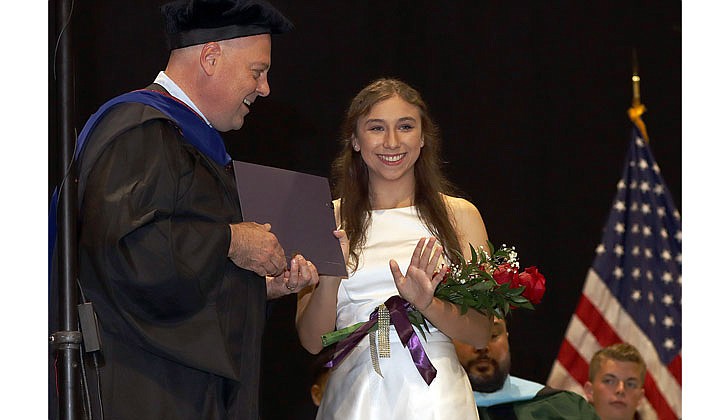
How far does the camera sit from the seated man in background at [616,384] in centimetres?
600

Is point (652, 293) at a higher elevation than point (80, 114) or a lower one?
lower

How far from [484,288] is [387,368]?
43 centimetres

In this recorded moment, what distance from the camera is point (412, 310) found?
3.81m

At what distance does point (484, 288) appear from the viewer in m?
3.75

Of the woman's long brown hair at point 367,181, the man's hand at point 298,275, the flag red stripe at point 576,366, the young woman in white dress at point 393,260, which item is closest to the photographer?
the man's hand at point 298,275

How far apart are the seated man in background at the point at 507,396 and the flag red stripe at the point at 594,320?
1.74 metres

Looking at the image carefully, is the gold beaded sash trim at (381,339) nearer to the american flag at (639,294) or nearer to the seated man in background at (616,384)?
the seated man in background at (616,384)

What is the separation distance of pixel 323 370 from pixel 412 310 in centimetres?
191

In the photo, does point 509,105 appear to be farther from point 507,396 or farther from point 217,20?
point 217,20

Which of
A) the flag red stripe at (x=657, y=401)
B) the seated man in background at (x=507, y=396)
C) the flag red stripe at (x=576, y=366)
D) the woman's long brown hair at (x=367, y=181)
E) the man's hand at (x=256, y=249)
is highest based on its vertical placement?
the woman's long brown hair at (x=367, y=181)

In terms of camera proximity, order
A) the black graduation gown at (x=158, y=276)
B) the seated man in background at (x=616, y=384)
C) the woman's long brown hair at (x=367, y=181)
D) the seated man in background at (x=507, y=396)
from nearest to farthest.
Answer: the black graduation gown at (x=158, y=276)
the woman's long brown hair at (x=367, y=181)
the seated man in background at (x=507, y=396)
the seated man in background at (x=616, y=384)

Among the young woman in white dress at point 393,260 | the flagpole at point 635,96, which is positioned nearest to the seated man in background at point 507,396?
the young woman in white dress at point 393,260
